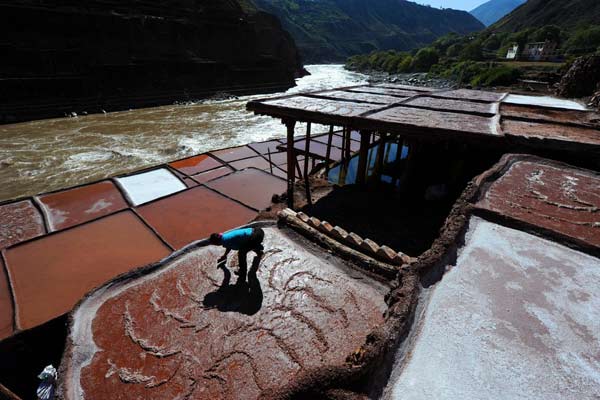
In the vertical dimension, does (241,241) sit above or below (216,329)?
above

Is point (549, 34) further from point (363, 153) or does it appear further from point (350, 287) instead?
point (350, 287)

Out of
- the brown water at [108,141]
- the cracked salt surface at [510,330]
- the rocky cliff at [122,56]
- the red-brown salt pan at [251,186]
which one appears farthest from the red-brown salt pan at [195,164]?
the rocky cliff at [122,56]

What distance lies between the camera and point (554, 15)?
254 ft

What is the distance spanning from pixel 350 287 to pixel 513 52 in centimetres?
7418

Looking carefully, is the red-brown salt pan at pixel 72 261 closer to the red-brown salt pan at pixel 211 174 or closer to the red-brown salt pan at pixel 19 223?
the red-brown salt pan at pixel 19 223

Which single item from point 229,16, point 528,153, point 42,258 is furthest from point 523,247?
point 229,16

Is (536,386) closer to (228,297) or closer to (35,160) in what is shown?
(228,297)

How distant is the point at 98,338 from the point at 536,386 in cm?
405

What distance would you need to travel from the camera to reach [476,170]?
21.0 feet

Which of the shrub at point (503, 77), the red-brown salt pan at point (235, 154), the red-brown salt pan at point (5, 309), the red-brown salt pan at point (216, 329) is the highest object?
the shrub at point (503, 77)

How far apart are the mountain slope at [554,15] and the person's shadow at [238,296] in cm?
9299

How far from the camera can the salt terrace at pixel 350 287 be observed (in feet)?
5.46

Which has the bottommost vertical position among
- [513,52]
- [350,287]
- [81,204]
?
[81,204]

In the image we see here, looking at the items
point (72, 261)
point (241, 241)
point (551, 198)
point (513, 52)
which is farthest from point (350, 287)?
point (513, 52)
